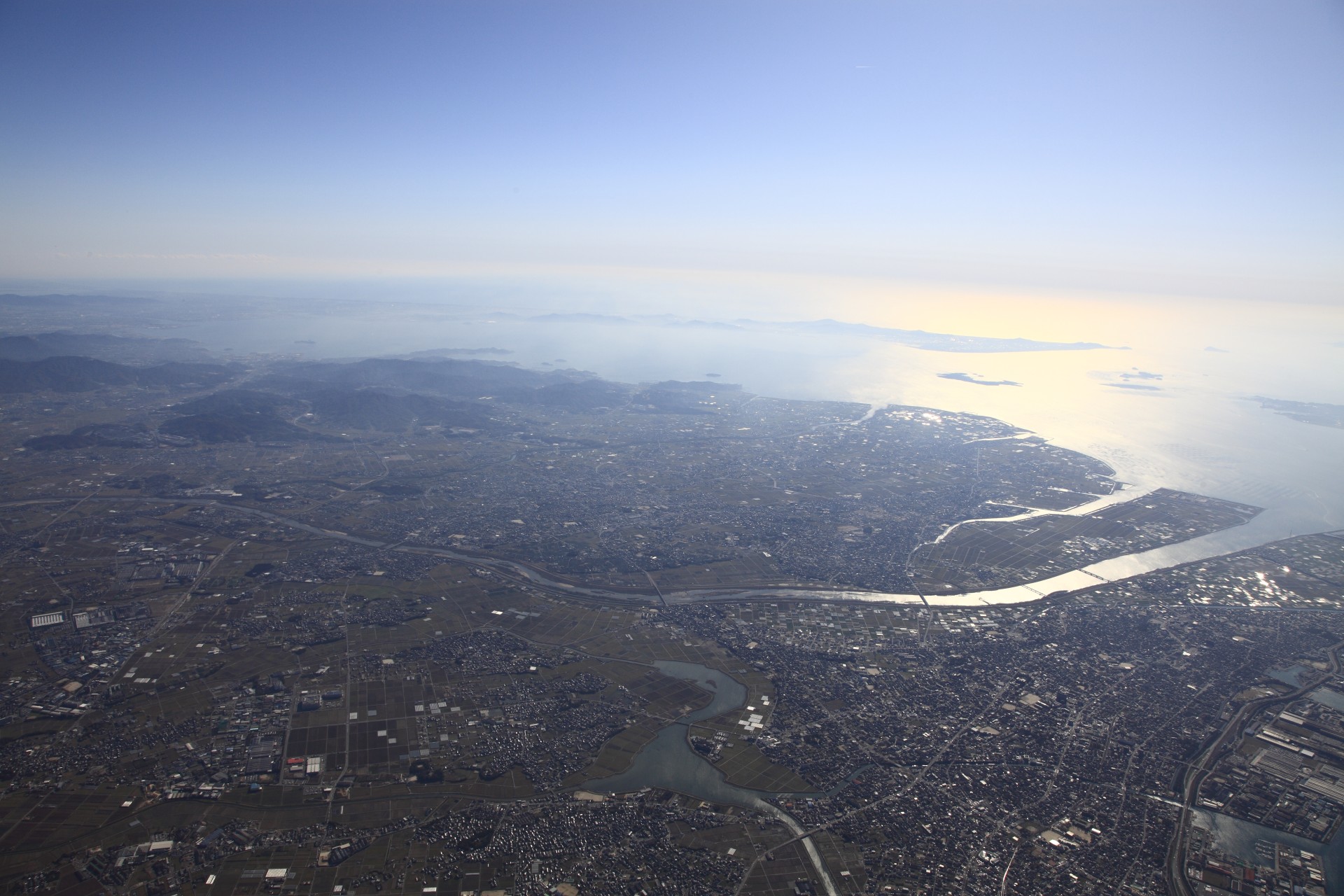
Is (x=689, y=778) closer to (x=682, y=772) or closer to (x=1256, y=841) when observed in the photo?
(x=682, y=772)

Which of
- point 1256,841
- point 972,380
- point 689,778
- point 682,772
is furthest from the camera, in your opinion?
point 972,380

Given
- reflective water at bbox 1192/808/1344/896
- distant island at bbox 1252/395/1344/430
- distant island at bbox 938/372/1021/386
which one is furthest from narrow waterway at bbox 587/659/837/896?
distant island at bbox 938/372/1021/386

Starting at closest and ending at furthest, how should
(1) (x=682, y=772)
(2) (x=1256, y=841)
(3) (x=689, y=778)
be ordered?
(2) (x=1256, y=841)
(3) (x=689, y=778)
(1) (x=682, y=772)

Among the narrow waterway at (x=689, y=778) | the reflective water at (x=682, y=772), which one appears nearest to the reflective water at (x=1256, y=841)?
the narrow waterway at (x=689, y=778)

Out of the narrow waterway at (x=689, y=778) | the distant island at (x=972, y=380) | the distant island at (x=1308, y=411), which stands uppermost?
the distant island at (x=972, y=380)

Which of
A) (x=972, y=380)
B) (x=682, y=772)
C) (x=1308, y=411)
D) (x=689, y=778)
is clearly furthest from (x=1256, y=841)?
(x=972, y=380)

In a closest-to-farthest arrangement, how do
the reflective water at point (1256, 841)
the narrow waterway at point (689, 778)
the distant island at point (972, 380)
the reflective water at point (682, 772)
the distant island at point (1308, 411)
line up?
the reflective water at point (1256, 841) → the narrow waterway at point (689, 778) → the reflective water at point (682, 772) → the distant island at point (1308, 411) → the distant island at point (972, 380)

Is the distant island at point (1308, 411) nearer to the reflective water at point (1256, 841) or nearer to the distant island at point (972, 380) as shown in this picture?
the distant island at point (972, 380)

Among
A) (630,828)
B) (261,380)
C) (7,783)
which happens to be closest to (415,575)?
(7,783)

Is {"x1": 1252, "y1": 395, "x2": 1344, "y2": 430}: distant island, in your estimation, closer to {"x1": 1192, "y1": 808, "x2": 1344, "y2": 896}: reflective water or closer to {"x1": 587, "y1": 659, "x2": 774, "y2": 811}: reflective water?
{"x1": 1192, "y1": 808, "x2": 1344, "y2": 896}: reflective water
